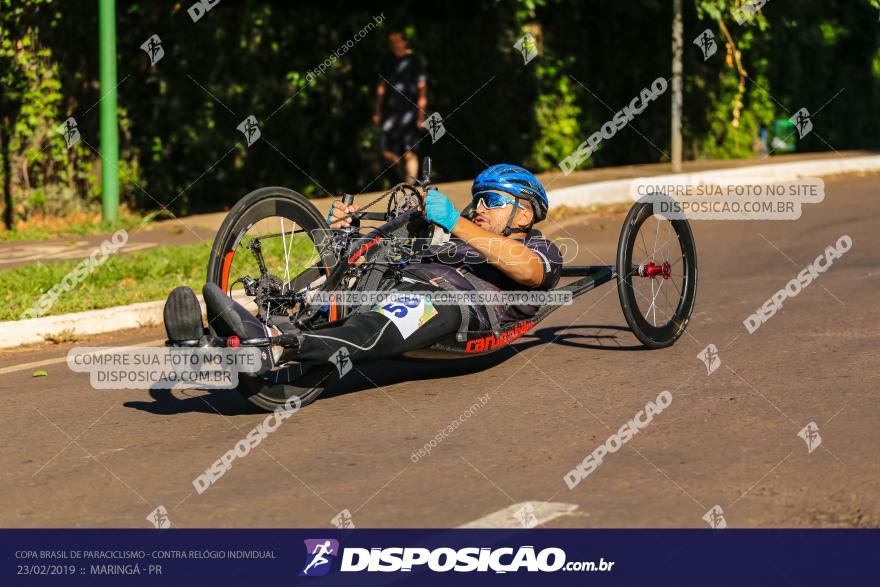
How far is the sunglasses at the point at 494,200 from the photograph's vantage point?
6.84m

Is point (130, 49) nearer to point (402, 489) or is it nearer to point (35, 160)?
point (35, 160)

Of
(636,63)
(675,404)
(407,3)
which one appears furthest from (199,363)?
(636,63)

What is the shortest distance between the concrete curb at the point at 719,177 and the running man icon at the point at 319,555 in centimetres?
1011

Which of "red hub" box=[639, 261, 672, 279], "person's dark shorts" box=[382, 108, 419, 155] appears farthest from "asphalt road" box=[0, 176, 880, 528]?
"person's dark shorts" box=[382, 108, 419, 155]

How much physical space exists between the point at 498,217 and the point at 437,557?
2.84 metres

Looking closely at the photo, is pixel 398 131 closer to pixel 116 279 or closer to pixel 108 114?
pixel 108 114

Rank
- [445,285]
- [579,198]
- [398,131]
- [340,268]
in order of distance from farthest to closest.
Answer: [579,198]
[398,131]
[445,285]
[340,268]

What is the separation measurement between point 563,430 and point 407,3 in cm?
1126

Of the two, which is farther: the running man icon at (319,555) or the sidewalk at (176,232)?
the sidewalk at (176,232)

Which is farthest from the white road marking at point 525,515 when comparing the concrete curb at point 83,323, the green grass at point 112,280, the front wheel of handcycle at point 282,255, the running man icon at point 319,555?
the green grass at point 112,280

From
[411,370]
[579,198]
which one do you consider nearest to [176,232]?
[579,198]

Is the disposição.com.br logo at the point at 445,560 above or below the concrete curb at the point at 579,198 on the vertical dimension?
below

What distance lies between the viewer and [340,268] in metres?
6.21

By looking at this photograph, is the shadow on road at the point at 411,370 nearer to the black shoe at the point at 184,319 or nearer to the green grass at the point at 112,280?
the black shoe at the point at 184,319
